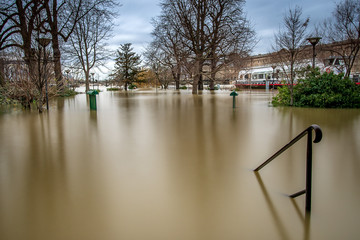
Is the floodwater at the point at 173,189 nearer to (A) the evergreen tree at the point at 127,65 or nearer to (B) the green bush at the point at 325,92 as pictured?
(B) the green bush at the point at 325,92

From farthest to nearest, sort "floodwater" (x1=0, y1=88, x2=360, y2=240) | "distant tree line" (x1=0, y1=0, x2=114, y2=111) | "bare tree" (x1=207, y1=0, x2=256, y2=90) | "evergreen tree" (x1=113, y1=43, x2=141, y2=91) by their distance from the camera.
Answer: "evergreen tree" (x1=113, y1=43, x2=141, y2=91), "bare tree" (x1=207, y1=0, x2=256, y2=90), "distant tree line" (x1=0, y1=0, x2=114, y2=111), "floodwater" (x1=0, y1=88, x2=360, y2=240)

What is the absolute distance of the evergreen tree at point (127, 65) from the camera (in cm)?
4178

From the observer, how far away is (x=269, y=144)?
472 centimetres

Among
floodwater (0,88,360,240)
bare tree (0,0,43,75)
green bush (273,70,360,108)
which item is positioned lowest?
floodwater (0,88,360,240)

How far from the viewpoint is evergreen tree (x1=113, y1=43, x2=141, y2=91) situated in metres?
41.8

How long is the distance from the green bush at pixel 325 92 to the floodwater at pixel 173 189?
6.33 meters

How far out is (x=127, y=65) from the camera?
4222cm

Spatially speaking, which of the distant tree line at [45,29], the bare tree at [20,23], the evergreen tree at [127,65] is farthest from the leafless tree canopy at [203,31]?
the evergreen tree at [127,65]

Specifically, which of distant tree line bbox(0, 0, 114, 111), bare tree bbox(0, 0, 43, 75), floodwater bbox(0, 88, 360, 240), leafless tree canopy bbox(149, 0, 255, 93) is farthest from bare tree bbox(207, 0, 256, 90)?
floodwater bbox(0, 88, 360, 240)

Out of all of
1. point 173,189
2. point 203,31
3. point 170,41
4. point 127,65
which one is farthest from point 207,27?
point 173,189

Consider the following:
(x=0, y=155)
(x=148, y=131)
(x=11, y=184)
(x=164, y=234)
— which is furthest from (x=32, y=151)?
(x=164, y=234)

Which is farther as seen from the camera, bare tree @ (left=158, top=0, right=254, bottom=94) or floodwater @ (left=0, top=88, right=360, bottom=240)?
bare tree @ (left=158, top=0, right=254, bottom=94)

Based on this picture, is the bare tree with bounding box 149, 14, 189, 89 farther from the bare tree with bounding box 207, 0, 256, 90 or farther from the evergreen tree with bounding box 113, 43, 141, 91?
the evergreen tree with bounding box 113, 43, 141, 91

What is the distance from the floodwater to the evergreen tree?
37623 millimetres
